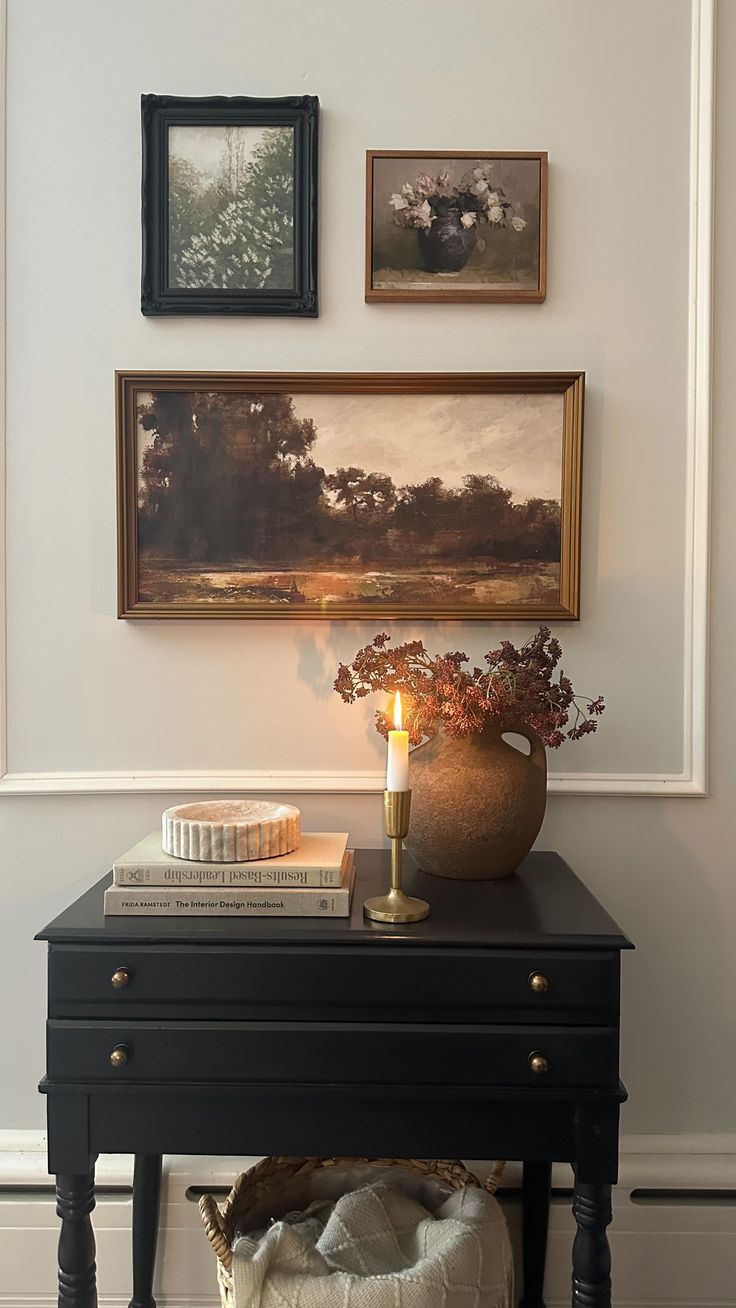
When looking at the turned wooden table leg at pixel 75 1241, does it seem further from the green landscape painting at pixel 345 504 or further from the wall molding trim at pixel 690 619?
the green landscape painting at pixel 345 504

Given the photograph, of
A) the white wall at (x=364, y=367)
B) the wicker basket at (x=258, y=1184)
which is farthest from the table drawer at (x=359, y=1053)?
the white wall at (x=364, y=367)

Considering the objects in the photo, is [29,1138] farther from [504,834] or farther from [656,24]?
[656,24]

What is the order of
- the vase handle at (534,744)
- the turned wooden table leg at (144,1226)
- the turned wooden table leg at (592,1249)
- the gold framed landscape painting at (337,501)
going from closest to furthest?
the turned wooden table leg at (592,1249) → the vase handle at (534,744) → the turned wooden table leg at (144,1226) → the gold framed landscape painting at (337,501)

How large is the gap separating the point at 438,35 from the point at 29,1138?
95.0 inches

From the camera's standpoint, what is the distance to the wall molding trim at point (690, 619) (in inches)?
75.2

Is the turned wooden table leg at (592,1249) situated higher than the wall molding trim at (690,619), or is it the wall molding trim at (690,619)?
the wall molding trim at (690,619)

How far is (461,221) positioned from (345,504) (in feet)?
2.01

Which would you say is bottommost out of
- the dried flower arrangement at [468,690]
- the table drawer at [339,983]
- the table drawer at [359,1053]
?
the table drawer at [359,1053]

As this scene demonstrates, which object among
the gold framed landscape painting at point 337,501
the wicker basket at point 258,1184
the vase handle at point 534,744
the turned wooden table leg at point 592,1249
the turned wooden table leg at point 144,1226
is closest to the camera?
the turned wooden table leg at point 592,1249

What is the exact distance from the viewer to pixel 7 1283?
6.39 feet

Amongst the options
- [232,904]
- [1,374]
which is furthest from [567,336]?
[232,904]

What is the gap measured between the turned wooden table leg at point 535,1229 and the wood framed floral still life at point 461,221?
172cm

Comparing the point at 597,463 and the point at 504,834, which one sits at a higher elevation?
the point at 597,463

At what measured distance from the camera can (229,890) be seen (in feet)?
4.90
